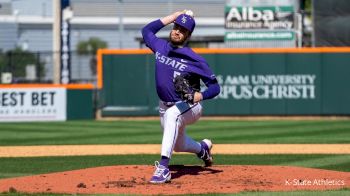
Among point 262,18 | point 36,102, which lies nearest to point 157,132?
point 36,102

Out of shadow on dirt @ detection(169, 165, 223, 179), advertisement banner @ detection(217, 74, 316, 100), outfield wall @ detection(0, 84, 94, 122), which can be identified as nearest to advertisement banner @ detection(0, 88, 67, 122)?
outfield wall @ detection(0, 84, 94, 122)

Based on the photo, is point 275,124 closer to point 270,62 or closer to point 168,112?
point 270,62

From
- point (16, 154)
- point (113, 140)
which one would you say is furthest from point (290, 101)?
point (16, 154)

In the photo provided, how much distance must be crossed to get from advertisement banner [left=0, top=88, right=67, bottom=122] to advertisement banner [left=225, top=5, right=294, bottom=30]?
6823 mm

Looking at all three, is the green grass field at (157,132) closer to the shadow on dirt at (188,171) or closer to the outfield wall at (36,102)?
the outfield wall at (36,102)

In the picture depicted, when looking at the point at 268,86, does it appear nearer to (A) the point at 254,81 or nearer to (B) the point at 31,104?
(A) the point at 254,81

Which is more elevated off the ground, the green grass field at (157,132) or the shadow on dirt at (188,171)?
the shadow on dirt at (188,171)

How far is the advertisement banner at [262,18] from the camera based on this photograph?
28938mm

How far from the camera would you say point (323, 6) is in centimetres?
2773

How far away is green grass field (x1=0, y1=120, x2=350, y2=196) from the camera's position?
40.3 feet

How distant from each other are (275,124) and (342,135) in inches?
169

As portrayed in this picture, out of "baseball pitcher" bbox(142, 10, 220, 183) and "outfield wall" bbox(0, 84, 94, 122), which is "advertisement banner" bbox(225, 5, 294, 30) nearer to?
"outfield wall" bbox(0, 84, 94, 122)

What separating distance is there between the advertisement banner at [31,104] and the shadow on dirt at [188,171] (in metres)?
14.9

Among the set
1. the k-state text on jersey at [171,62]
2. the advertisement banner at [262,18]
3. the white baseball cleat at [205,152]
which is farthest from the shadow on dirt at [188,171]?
the advertisement banner at [262,18]
